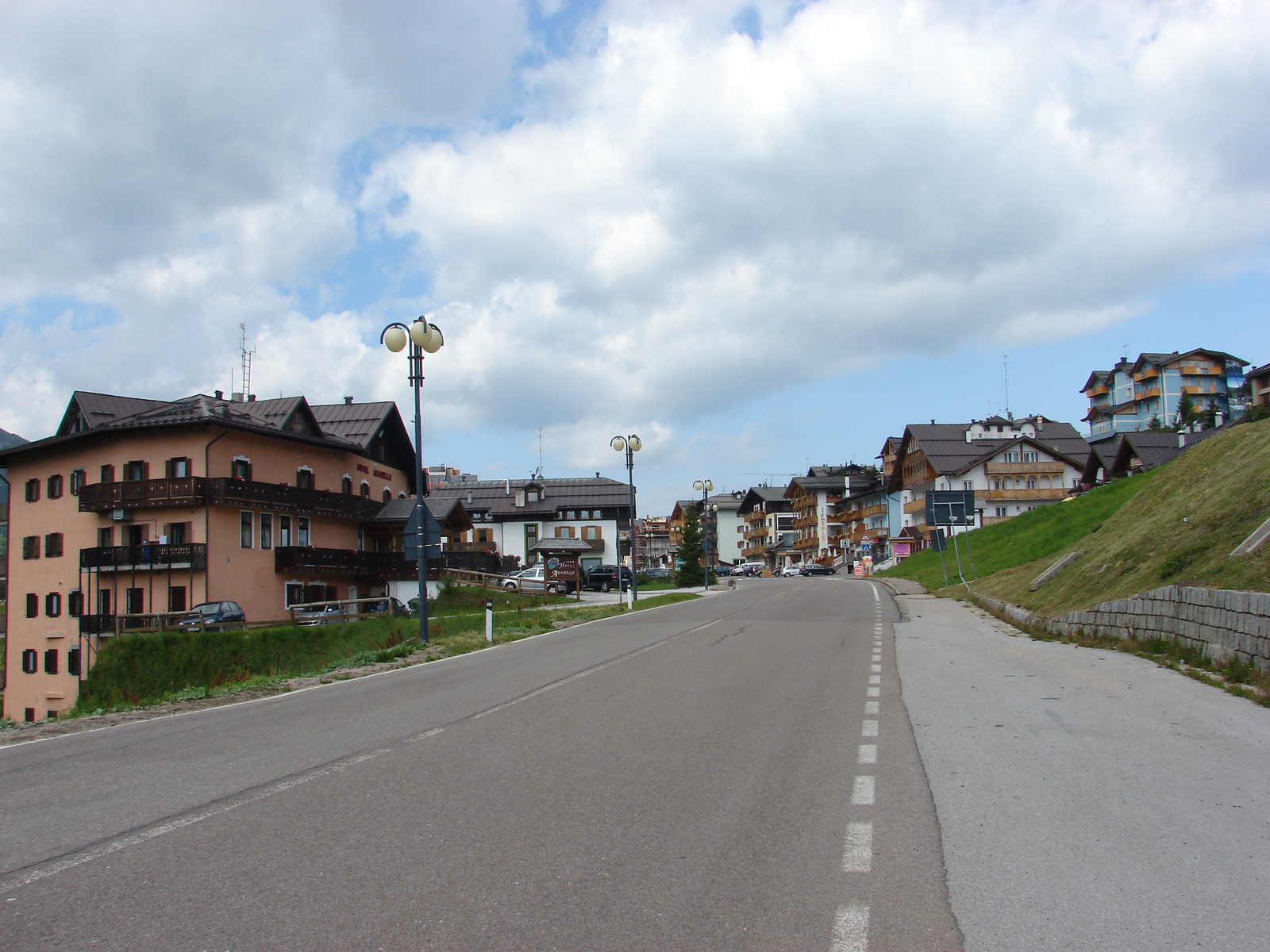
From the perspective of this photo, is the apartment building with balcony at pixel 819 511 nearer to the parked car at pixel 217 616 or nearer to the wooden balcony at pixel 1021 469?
the wooden balcony at pixel 1021 469

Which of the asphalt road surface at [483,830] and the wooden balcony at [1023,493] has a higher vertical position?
the wooden balcony at [1023,493]

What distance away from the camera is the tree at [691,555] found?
85750 millimetres

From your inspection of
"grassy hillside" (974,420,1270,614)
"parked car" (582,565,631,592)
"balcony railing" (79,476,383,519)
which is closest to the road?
"grassy hillside" (974,420,1270,614)

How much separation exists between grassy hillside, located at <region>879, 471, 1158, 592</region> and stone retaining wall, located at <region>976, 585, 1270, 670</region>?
13.3 metres

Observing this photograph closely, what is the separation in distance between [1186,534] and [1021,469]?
227ft

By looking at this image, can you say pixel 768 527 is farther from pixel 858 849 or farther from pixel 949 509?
pixel 858 849

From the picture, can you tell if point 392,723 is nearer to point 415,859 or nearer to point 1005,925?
point 415,859

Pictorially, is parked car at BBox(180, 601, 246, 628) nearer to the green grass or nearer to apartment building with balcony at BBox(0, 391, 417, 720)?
the green grass

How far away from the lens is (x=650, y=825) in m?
5.38

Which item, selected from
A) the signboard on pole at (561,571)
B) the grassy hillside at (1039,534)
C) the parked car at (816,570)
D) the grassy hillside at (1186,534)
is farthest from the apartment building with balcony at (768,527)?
the grassy hillside at (1186,534)

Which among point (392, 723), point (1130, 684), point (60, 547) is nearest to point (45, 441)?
point (60, 547)

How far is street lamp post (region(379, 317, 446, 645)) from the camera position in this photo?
63.3ft

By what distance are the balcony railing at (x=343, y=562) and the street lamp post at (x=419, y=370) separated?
19.8m

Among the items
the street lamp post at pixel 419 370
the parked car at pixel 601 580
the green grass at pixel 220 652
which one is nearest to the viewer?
the street lamp post at pixel 419 370
